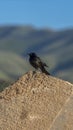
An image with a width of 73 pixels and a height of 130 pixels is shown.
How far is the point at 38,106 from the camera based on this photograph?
1161cm

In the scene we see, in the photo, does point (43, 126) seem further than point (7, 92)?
No

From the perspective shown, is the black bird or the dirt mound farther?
the black bird

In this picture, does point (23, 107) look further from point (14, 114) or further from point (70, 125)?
point (70, 125)

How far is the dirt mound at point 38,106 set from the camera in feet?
37.7

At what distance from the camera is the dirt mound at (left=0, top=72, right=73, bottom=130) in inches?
452

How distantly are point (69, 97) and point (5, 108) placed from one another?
50.9 inches

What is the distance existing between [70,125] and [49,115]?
1.54 ft

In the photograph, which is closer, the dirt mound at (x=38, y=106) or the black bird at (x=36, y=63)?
the dirt mound at (x=38, y=106)

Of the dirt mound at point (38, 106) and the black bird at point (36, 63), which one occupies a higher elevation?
the black bird at point (36, 63)

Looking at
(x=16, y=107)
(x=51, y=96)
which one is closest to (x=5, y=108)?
(x=16, y=107)

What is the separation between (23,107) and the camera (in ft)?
38.3

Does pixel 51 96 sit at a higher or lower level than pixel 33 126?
higher

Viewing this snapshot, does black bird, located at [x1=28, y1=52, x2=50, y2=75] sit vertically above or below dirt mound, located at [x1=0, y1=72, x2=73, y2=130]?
above

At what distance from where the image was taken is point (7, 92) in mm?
12141
